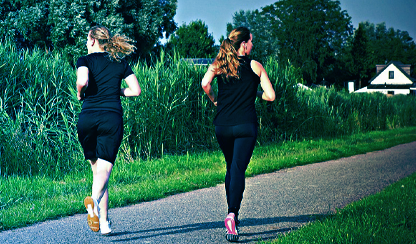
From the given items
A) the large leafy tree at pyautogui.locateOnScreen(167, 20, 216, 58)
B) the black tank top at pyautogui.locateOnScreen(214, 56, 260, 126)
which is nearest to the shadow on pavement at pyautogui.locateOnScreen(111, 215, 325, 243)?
the black tank top at pyautogui.locateOnScreen(214, 56, 260, 126)

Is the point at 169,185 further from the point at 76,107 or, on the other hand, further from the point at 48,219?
the point at 76,107

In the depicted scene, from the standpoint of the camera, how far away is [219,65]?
4219 millimetres

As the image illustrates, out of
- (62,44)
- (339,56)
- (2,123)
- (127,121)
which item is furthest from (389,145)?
(339,56)

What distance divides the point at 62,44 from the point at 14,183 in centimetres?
1698

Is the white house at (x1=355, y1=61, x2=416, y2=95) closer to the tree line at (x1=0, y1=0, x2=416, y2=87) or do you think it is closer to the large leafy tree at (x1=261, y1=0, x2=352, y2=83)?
the tree line at (x1=0, y1=0, x2=416, y2=87)

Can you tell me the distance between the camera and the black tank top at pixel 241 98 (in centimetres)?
419

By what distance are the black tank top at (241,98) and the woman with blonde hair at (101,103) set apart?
3.16ft

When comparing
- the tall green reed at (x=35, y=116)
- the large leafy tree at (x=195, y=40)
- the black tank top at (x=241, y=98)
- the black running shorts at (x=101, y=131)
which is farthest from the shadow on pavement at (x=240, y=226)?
the large leafy tree at (x=195, y=40)

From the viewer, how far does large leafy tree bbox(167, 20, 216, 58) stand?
57.6 meters

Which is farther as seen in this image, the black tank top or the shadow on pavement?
the shadow on pavement

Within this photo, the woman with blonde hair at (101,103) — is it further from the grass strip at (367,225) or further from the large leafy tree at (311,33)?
the large leafy tree at (311,33)

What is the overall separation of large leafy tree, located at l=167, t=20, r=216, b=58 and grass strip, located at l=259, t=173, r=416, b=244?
5161cm

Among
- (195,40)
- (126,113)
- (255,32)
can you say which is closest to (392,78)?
(255,32)

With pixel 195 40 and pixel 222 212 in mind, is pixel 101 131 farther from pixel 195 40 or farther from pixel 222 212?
pixel 195 40
